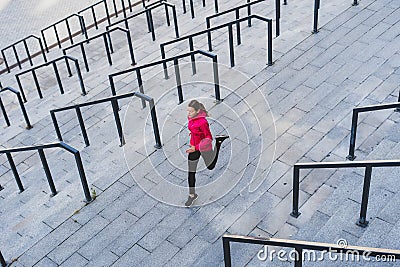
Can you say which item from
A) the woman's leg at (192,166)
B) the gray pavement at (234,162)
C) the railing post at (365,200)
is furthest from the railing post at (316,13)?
the railing post at (365,200)

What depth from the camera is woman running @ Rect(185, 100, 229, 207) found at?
5164 mm

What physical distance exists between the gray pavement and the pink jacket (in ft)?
2.24

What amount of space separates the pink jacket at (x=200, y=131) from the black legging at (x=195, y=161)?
0.09 metres

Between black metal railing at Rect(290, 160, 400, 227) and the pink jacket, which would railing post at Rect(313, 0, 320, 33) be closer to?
the pink jacket

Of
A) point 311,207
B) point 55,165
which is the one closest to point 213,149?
point 311,207

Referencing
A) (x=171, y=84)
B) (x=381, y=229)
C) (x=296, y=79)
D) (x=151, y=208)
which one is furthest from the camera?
(x=171, y=84)

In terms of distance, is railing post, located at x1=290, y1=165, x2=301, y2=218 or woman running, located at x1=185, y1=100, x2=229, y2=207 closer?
railing post, located at x1=290, y1=165, x2=301, y2=218

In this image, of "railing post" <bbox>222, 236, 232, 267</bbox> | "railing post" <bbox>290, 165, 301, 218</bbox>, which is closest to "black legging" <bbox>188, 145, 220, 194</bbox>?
"railing post" <bbox>290, 165, 301, 218</bbox>

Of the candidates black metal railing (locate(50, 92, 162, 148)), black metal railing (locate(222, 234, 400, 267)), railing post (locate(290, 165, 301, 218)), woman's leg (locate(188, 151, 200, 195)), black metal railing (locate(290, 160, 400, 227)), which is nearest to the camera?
black metal railing (locate(222, 234, 400, 267))

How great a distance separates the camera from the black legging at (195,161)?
5.36m

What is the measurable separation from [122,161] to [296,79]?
2.88 meters

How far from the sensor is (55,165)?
6801mm

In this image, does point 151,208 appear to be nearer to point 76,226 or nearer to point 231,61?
point 76,226

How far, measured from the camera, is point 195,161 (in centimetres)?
538
